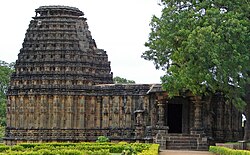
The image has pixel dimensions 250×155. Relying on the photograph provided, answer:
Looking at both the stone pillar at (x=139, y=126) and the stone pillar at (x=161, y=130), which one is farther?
the stone pillar at (x=139, y=126)

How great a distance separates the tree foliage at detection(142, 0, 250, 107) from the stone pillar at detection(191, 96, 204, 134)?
13.5 ft

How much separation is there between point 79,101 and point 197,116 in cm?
1076

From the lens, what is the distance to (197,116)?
42.8 meters

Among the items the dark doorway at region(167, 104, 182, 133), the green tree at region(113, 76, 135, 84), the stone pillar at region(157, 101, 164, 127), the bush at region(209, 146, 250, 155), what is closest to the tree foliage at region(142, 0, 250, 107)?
the bush at region(209, 146, 250, 155)

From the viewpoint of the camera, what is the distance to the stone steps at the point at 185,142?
133 ft

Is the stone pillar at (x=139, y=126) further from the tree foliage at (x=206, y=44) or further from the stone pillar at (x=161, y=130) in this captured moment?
the tree foliage at (x=206, y=44)

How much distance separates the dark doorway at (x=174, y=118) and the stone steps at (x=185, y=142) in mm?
6320

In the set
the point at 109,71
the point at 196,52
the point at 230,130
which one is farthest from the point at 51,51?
the point at 196,52

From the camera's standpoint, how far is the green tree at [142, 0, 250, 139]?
3359 centimetres

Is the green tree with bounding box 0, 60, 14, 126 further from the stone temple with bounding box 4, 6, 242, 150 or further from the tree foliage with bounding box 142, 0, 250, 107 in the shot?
the tree foliage with bounding box 142, 0, 250, 107

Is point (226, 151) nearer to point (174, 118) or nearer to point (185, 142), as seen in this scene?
point (185, 142)

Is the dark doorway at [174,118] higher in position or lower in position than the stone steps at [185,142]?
higher

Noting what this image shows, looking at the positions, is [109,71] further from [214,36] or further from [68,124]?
[214,36]

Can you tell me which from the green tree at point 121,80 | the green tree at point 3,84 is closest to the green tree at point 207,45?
the green tree at point 3,84
